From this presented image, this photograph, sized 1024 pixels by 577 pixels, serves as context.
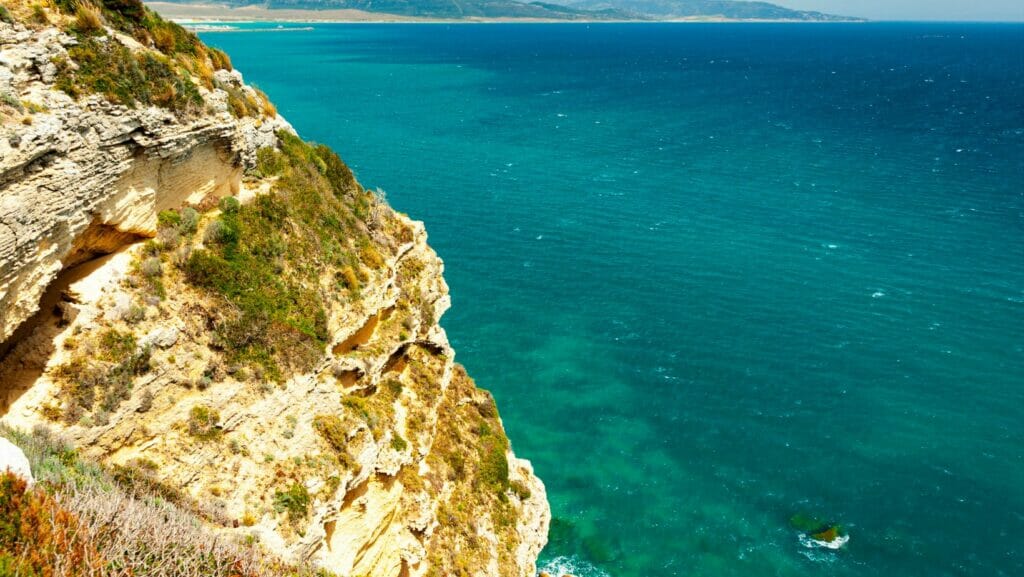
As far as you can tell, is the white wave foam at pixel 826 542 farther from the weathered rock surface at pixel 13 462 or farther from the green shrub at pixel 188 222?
the weathered rock surface at pixel 13 462

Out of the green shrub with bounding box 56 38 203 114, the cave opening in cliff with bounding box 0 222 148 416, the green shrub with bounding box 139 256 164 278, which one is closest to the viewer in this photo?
the cave opening in cliff with bounding box 0 222 148 416

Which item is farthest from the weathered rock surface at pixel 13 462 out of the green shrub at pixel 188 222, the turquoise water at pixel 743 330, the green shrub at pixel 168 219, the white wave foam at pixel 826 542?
the white wave foam at pixel 826 542

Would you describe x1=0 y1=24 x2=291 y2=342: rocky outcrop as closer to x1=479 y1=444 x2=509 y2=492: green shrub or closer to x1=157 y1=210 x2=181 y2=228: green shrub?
x1=157 y1=210 x2=181 y2=228: green shrub

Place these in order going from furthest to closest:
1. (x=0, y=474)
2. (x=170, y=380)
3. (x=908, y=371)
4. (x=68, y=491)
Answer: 1. (x=908, y=371)
2. (x=170, y=380)
3. (x=68, y=491)
4. (x=0, y=474)

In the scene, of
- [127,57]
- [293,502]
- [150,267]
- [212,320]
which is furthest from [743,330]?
[127,57]

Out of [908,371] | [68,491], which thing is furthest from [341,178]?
[908,371]

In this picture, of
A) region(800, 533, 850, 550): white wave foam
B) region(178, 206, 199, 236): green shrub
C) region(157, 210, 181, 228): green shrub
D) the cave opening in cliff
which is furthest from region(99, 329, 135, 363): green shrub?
region(800, 533, 850, 550): white wave foam

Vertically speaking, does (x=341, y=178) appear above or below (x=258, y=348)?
above

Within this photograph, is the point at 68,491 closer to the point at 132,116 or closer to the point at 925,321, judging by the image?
the point at 132,116

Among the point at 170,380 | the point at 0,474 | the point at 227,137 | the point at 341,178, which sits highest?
the point at 227,137
